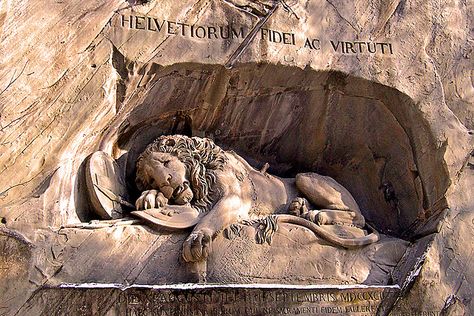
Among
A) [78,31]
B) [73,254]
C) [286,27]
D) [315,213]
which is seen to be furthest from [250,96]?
[73,254]

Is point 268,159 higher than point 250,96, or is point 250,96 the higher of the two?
point 250,96

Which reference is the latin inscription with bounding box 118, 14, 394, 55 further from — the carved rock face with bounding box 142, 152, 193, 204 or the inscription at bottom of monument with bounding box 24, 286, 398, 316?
the inscription at bottom of monument with bounding box 24, 286, 398, 316

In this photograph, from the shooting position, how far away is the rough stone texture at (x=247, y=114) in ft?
12.6

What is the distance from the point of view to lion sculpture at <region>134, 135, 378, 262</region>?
4.25 meters

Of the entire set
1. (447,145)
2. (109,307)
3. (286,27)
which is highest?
(286,27)

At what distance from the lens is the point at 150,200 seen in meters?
4.21

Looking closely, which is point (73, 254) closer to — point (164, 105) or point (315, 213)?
point (164, 105)

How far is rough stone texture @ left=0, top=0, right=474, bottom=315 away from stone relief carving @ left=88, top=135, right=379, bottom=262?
16cm

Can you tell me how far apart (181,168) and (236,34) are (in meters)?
1.05

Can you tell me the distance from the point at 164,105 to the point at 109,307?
5.24ft

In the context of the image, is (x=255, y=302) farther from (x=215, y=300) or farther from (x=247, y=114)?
(x=247, y=114)

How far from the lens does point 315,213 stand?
4512 millimetres

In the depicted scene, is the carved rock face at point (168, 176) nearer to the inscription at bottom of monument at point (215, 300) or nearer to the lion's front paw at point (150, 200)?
the lion's front paw at point (150, 200)

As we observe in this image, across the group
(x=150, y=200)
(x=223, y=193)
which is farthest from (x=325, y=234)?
(x=150, y=200)
